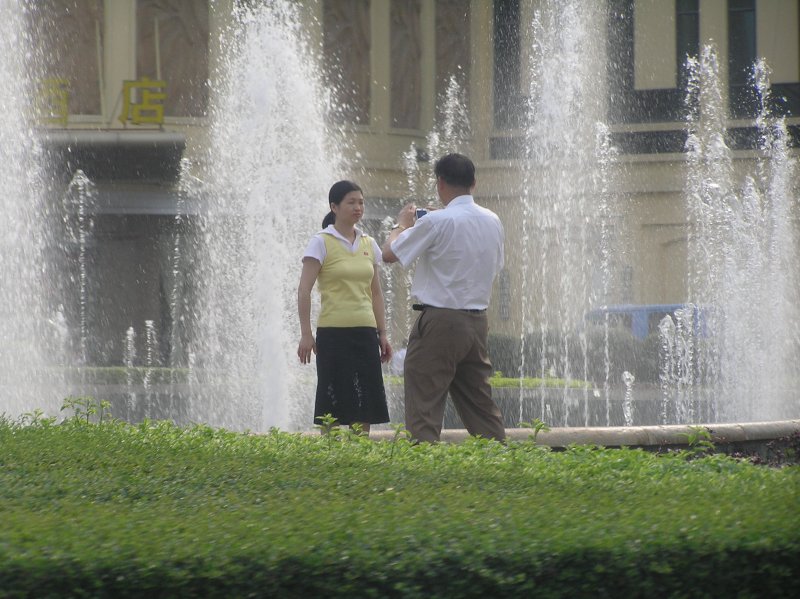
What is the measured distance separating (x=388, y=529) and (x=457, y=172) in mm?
2851

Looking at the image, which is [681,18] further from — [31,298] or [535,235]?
[31,298]

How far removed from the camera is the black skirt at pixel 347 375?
5699 mm

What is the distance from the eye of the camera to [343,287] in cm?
577

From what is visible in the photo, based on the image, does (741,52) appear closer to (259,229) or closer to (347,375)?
(259,229)

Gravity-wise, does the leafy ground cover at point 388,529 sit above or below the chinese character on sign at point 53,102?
below

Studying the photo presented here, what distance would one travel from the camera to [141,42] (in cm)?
2272

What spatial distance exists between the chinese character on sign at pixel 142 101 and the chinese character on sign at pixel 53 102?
40.9 inches

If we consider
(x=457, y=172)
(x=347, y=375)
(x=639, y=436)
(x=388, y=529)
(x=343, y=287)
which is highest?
(x=457, y=172)

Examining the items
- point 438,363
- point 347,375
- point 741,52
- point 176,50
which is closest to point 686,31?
point 741,52

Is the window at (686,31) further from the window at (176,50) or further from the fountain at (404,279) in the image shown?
the window at (176,50)

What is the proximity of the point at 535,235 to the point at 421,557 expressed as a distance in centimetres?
2183

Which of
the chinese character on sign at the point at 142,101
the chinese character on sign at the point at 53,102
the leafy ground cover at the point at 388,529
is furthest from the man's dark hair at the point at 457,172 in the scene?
the chinese character on sign at the point at 53,102

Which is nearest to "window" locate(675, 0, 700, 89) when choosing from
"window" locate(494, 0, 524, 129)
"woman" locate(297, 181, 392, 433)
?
"window" locate(494, 0, 524, 129)

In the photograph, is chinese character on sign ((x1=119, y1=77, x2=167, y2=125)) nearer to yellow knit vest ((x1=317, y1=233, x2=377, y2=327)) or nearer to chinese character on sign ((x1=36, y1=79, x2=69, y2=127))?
chinese character on sign ((x1=36, y1=79, x2=69, y2=127))
